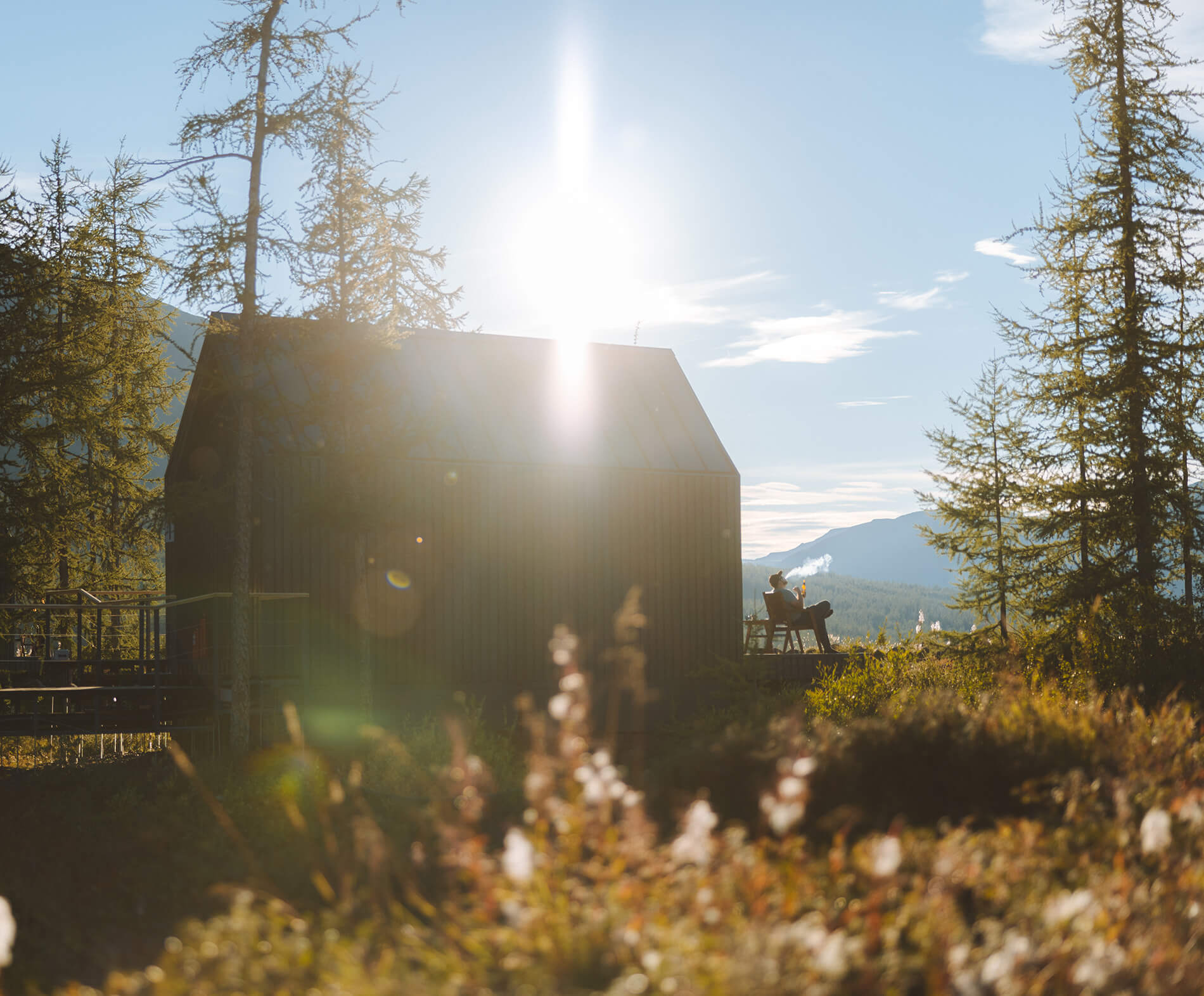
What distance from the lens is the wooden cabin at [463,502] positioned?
582 inches

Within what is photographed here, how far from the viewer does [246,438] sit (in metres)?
14.0

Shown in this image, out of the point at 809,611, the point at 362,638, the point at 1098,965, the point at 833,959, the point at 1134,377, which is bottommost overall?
the point at 1098,965

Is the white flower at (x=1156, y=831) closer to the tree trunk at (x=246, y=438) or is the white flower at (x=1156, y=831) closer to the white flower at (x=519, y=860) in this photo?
the white flower at (x=519, y=860)

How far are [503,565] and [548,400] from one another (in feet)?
12.5

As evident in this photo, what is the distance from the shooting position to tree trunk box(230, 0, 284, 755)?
43.8 feet

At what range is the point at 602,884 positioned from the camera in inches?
175

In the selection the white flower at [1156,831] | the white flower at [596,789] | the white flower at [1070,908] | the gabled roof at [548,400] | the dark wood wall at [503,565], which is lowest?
the white flower at [1070,908]

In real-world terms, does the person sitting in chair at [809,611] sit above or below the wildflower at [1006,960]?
above

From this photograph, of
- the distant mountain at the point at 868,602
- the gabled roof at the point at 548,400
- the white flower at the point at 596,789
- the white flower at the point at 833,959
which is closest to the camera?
the white flower at the point at 833,959

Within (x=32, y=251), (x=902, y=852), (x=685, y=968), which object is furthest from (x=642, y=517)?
(x=685, y=968)

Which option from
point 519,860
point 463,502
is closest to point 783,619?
point 463,502

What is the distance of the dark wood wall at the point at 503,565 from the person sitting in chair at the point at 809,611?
928 mm

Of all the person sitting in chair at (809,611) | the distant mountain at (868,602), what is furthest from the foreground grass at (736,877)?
the distant mountain at (868,602)

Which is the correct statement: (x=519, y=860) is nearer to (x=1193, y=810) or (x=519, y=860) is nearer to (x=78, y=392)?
(x=1193, y=810)
